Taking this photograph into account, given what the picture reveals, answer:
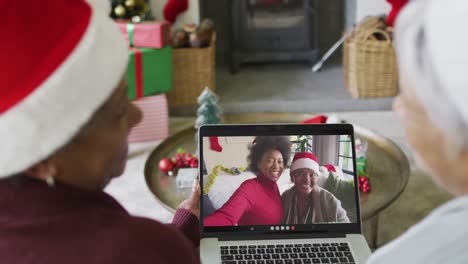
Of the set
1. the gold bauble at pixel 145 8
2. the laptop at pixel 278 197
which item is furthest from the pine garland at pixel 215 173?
the gold bauble at pixel 145 8

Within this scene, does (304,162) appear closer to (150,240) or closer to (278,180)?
(278,180)

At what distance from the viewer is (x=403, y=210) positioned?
7.66 feet

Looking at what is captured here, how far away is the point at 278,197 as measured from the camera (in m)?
1.36

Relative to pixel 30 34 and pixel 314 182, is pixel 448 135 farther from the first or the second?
pixel 314 182

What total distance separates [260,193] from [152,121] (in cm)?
169

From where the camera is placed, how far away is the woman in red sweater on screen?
134cm

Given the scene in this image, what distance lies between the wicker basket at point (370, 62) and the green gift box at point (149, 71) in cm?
106

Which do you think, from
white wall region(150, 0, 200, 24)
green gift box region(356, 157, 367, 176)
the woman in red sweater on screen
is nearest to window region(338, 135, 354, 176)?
the woman in red sweater on screen

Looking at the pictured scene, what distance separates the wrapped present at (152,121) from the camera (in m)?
2.95

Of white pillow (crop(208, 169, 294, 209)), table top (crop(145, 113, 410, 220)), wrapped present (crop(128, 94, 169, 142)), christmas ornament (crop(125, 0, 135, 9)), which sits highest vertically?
christmas ornament (crop(125, 0, 135, 9))

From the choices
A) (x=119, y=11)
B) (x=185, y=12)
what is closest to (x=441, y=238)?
(x=119, y=11)

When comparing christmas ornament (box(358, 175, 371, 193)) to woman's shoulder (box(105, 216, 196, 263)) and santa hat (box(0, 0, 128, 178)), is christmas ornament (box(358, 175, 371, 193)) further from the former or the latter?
santa hat (box(0, 0, 128, 178))

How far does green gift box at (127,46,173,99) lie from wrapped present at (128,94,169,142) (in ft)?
0.13

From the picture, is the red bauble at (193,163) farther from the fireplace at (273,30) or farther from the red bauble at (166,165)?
the fireplace at (273,30)
